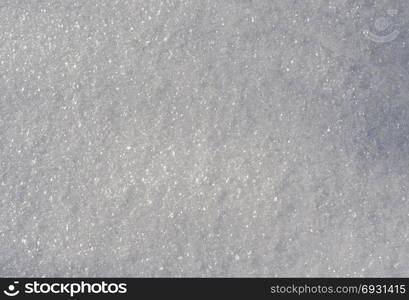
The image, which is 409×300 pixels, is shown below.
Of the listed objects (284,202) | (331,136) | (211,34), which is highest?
(211,34)

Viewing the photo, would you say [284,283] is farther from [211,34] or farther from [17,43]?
[17,43]

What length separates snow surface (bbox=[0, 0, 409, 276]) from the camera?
7.73 ft

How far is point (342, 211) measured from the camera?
2352 millimetres

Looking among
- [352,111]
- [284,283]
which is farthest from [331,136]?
[284,283]

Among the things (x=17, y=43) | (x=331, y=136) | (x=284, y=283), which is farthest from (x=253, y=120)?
(x=17, y=43)

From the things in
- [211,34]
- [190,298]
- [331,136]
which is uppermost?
[211,34]

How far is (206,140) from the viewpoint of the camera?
Answer: 2.40 metres

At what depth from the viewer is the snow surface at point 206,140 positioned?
2.36 metres

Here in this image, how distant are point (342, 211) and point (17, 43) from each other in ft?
5.12

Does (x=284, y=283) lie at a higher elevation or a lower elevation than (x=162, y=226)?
lower

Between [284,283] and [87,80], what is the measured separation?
1.19 metres

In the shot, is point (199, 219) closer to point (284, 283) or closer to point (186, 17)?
point (284, 283)

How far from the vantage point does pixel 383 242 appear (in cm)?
234

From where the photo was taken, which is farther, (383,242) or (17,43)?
(17,43)
